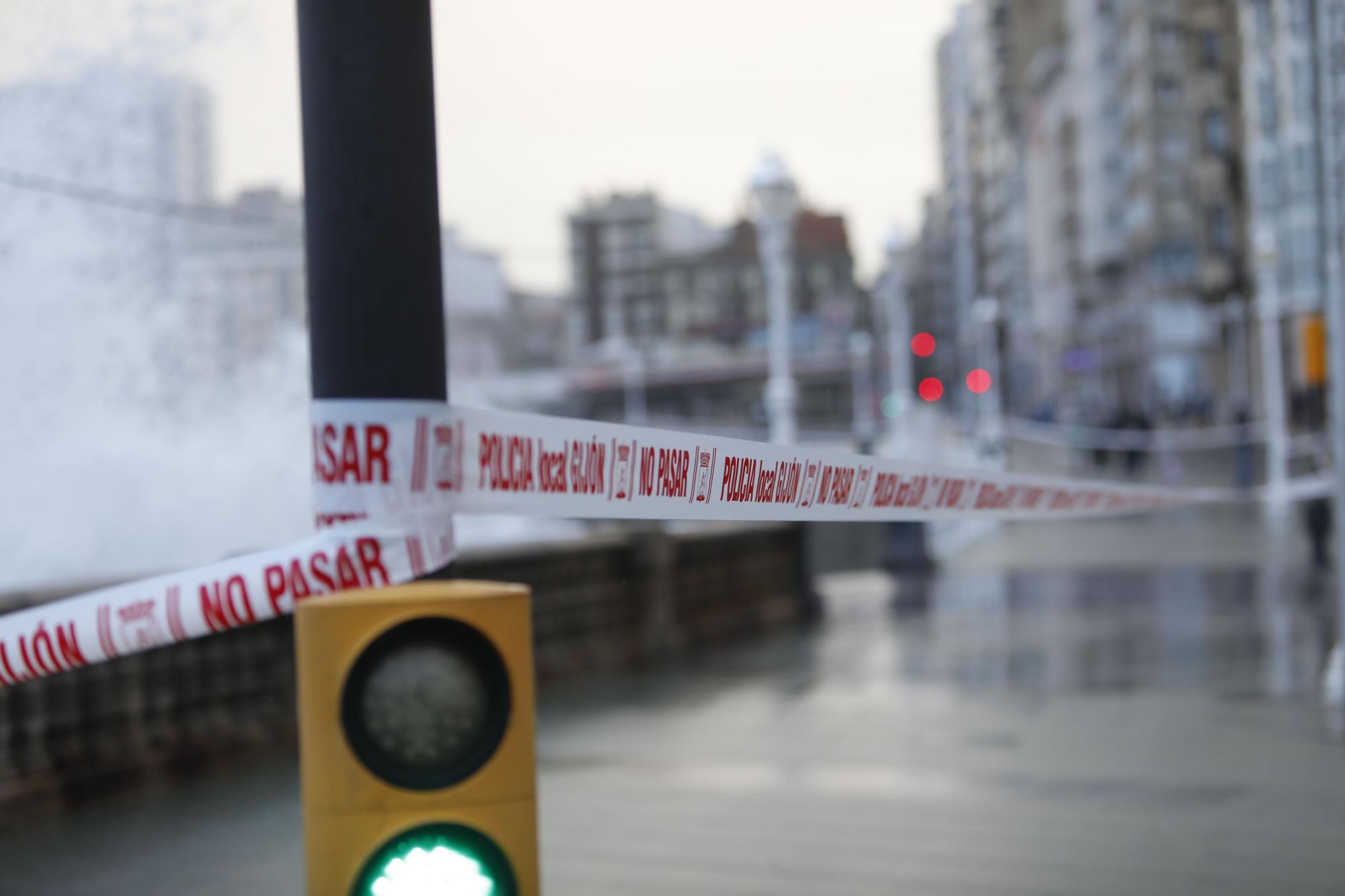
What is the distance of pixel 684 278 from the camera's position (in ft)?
497

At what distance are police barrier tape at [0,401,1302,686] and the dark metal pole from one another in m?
0.06

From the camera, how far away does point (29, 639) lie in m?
2.38

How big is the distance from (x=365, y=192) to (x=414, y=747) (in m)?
0.67

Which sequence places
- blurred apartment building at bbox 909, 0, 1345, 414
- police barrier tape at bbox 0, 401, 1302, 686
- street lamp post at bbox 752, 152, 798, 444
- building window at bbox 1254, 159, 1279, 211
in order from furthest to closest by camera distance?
blurred apartment building at bbox 909, 0, 1345, 414 < building window at bbox 1254, 159, 1279, 211 < street lamp post at bbox 752, 152, 798, 444 < police barrier tape at bbox 0, 401, 1302, 686

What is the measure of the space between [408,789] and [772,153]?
16.5 meters

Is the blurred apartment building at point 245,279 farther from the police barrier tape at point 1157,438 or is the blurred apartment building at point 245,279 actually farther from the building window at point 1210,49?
the building window at point 1210,49

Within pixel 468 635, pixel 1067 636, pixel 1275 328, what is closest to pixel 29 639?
pixel 468 635

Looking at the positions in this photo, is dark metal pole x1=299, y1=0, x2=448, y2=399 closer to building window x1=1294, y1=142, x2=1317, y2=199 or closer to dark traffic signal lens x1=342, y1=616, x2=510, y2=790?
dark traffic signal lens x1=342, y1=616, x2=510, y2=790

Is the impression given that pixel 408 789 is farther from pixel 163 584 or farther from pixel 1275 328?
pixel 1275 328

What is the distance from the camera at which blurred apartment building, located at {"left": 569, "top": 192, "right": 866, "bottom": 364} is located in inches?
5640

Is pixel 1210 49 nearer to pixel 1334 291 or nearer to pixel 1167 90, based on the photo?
pixel 1167 90

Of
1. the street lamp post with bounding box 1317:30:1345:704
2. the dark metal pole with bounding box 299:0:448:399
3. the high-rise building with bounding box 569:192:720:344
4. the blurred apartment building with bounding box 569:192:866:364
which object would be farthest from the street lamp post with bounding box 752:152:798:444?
the high-rise building with bounding box 569:192:720:344

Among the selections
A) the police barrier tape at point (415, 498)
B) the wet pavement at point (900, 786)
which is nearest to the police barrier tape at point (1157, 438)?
the wet pavement at point (900, 786)

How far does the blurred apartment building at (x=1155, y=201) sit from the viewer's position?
2175 inches
